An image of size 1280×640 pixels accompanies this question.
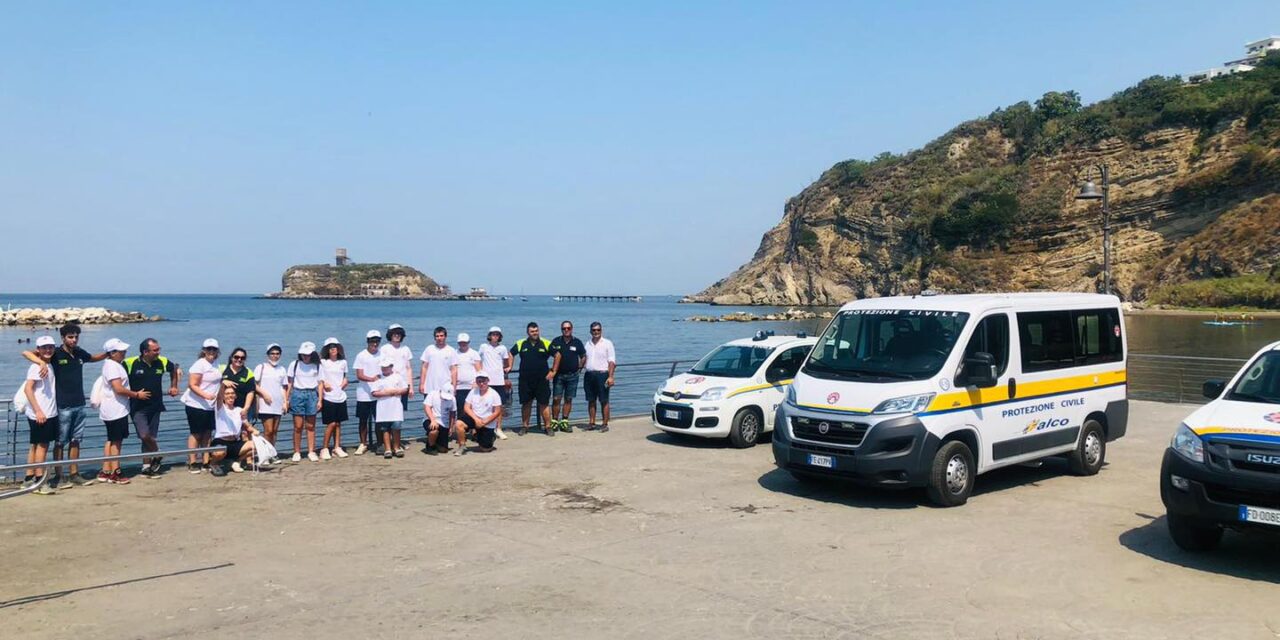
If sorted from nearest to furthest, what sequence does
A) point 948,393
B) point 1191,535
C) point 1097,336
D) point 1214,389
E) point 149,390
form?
point 1191,535, point 1214,389, point 948,393, point 149,390, point 1097,336

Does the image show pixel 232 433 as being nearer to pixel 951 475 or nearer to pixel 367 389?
pixel 367 389

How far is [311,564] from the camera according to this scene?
752 centimetres

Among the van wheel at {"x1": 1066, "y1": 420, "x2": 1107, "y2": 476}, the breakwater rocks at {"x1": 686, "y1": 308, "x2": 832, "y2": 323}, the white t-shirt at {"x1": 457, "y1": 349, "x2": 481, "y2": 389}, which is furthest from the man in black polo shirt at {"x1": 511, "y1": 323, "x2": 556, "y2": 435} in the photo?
the breakwater rocks at {"x1": 686, "y1": 308, "x2": 832, "y2": 323}

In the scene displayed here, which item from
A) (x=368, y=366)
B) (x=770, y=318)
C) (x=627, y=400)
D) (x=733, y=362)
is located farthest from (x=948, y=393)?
(x=770, y=318)

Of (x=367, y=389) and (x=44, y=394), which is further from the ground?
(x=44, y=394)

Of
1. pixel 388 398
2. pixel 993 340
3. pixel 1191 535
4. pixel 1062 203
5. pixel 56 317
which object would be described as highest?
pixel 1062 203

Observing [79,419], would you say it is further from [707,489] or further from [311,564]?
[707,489]

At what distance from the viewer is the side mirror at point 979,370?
972 centimetres

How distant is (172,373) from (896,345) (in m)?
8.87

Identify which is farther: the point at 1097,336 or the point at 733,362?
the point at 733,362

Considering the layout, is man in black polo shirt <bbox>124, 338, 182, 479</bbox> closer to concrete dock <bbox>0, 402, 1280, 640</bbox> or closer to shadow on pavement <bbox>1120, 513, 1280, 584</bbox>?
concrete dock <bbox>0, 402, 1280, 640</bbox>

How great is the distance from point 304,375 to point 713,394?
5738 mm

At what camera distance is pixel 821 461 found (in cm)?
975

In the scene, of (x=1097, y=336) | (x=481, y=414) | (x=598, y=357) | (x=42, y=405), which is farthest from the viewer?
(x=598, y=357)
